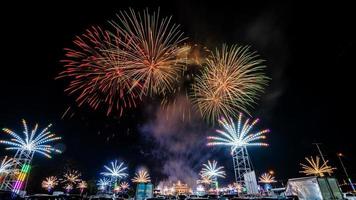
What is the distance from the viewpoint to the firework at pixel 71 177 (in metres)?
85.8

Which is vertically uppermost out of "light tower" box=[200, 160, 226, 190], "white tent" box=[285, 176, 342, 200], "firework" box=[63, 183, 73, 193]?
"light tower" box=[200, 160, 226, 190]

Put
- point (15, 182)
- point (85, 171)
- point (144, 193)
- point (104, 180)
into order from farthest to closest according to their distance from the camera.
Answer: point (104, 180), point (85, 171), point (15, 182), point (144, 193)

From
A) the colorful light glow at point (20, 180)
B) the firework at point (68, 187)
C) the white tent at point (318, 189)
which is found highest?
the firework at point (68, 187)

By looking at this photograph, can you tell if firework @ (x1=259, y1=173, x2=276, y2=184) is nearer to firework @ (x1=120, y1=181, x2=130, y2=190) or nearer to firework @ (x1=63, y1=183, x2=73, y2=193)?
firework @ (x1=120, y1=181, x2=130, y2=190)

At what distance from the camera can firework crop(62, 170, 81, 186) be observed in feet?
Answer: 281

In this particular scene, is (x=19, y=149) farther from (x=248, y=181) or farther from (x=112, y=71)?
(x=248, y=181)

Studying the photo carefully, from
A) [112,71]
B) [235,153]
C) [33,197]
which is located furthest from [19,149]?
[235,153]

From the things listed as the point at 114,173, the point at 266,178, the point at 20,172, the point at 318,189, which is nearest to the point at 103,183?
the point at 114,173

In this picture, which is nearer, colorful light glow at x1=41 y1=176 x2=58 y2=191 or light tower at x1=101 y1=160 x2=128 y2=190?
colorful light glow at x1=41 y1=176 x2=58 y2=191

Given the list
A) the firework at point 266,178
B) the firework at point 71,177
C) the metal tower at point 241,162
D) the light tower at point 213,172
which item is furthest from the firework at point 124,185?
the metal tower at point 241,162

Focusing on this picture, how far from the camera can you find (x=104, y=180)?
4424 inches

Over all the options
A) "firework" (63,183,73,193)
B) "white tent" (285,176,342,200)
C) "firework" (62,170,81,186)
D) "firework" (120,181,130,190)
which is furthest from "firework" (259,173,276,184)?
"white tent" (285,176,342,200)

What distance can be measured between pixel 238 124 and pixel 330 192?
38.2 feet

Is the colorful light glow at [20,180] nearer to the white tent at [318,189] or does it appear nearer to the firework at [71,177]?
the white tent at [318,189]
